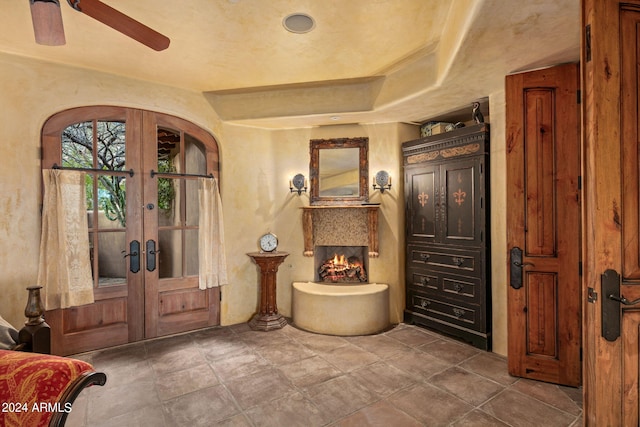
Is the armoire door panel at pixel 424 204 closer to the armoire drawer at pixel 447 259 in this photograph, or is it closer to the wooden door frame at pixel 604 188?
the armoire drawer at pixel 447 259

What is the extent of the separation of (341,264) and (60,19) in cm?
353

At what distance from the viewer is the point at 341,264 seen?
4219mm

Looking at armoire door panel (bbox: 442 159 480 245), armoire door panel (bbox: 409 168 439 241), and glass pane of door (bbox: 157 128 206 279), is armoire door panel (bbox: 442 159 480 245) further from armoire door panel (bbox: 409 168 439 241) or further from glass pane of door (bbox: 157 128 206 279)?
glass pane of door (bbox: 157 128 206 279)

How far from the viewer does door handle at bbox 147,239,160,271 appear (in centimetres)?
343

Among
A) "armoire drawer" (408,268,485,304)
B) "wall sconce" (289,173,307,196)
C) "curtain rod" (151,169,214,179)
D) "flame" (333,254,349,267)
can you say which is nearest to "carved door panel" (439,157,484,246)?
"armoire drawer" (408,268,485,304)

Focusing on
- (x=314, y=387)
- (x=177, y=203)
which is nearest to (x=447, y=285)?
(x=314, y=387)

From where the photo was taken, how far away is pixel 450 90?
298 cm

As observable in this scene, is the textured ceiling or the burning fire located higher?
the textured ceiling

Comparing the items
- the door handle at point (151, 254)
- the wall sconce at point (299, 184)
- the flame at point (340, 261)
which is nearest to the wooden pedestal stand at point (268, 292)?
the flame at point (340, 261)

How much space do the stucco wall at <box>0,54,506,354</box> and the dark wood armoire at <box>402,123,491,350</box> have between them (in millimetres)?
110

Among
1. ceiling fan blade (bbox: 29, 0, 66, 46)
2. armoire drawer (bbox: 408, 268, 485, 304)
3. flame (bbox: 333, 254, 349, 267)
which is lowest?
armoire drawer (bbox: 408, 268, 485, 304)

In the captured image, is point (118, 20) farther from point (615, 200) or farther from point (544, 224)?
point (544, 224)

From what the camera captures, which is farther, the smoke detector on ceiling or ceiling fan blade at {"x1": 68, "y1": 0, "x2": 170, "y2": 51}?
the smoke detector on ceiling

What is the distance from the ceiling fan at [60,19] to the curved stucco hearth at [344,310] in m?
2.93
